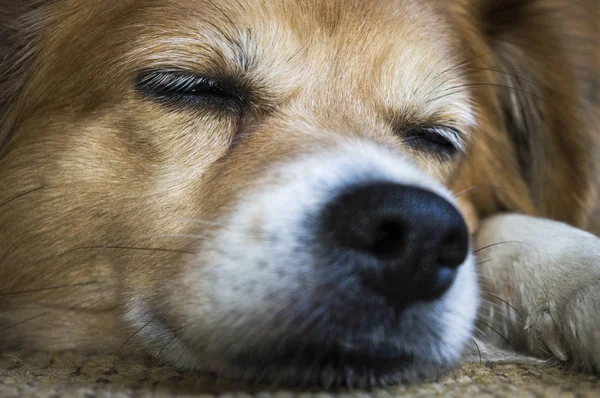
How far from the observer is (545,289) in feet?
4.89

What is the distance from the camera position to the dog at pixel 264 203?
3.81 ft

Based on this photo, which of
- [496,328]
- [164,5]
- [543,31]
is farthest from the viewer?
[543,31]

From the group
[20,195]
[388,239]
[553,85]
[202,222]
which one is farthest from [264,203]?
[553,85]

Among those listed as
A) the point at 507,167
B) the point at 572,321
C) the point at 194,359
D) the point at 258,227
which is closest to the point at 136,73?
the point at 258,227

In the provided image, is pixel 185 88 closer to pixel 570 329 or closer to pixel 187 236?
pixel 187 236

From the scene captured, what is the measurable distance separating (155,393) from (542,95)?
1.55 meters

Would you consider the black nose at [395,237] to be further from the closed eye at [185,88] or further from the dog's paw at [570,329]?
the closed eye at [185,88]

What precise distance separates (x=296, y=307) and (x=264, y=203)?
0.20 metres

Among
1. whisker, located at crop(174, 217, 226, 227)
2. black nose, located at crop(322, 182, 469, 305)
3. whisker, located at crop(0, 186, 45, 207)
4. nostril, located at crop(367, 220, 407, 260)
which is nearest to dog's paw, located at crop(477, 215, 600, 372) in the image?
black nose, located at crop(322, 182, 469, 305)

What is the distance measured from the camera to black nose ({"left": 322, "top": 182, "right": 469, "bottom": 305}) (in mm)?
1115

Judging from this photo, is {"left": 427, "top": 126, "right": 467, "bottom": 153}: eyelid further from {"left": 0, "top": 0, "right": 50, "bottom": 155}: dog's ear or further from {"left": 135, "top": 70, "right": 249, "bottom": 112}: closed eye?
{"left": 0, "top": 0, "right": 50, "bottom": 155}: dog's ear

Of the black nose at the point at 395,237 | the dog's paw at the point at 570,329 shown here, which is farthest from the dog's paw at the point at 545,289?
the black nose at the point at 395,237

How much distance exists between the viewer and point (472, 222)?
76.9 inches

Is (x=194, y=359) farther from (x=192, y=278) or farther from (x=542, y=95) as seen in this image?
(x=542, y=95)
